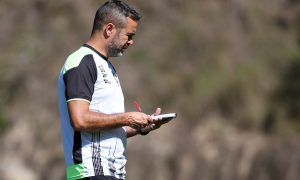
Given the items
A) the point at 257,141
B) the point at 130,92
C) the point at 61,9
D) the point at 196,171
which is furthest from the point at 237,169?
the point at 61,9

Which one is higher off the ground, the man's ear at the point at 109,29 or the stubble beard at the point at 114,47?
the man's ear at the point at 109,29

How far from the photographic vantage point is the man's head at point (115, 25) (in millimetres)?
5699

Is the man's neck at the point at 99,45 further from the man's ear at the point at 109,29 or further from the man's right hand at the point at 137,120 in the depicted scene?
the man's right hand at the point at 137,120

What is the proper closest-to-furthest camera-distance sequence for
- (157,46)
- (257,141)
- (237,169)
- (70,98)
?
(70,98), (237,169), (257,141), (157,46)

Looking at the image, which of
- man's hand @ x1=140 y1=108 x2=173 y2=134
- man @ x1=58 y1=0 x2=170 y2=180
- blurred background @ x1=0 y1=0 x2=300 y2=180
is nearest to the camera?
man @ x1=58 y1=0 x2=170 y2=180

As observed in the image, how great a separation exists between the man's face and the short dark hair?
0.12 ft

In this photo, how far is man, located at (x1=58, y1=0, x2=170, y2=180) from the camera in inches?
214

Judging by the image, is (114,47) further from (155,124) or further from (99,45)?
(155,124)

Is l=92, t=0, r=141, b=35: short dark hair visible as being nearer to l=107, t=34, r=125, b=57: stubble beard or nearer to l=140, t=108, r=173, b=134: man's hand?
l=107, t=34, r=125, b=57: stubble beard

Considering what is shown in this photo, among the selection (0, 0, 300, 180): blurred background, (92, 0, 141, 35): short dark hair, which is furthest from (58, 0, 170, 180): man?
(0, 0, 300, 180): blurred background

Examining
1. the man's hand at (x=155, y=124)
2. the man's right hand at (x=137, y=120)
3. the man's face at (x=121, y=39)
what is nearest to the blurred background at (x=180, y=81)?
the man's hand at (x=155, y=124)

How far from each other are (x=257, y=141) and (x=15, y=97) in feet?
16.5

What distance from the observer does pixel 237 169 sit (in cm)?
1571

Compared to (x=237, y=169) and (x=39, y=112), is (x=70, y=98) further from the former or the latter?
(x=39, y=112)
